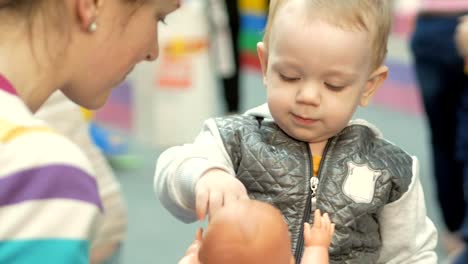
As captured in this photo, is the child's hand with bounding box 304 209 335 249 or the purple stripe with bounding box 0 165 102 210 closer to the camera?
the purple stripe with bounding box 0 165 102 210

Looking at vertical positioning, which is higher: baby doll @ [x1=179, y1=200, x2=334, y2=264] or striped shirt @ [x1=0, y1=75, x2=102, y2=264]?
striped shirt @ [x1=0, y1=75, x2=102, y2=264]

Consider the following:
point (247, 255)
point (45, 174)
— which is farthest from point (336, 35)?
point (45, 174)

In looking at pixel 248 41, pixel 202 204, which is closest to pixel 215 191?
pixel 202 204

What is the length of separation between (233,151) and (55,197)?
37cm

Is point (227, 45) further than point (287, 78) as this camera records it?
Yes

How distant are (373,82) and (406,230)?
22 centimetres

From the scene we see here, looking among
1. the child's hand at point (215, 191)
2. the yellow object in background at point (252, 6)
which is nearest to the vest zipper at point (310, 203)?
the child's hand at point (215, 191)

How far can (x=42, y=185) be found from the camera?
1.02 m

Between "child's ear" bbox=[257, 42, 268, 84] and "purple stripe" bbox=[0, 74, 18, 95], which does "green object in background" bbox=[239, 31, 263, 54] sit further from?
"purple stripe" bbox=[0, 74, 18, 95]

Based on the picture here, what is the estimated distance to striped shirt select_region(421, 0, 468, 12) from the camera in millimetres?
2818

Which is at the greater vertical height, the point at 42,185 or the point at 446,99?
the point at 42,185

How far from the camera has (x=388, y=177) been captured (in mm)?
1340

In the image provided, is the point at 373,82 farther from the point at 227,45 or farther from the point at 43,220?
the point at 227,45

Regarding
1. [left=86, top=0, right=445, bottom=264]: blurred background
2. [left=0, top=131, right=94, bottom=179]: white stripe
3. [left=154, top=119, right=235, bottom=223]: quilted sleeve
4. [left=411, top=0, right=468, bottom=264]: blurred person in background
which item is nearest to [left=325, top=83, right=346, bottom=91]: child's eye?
[left=154, top=119, right=235, bottom=223]: quilted sleeve
